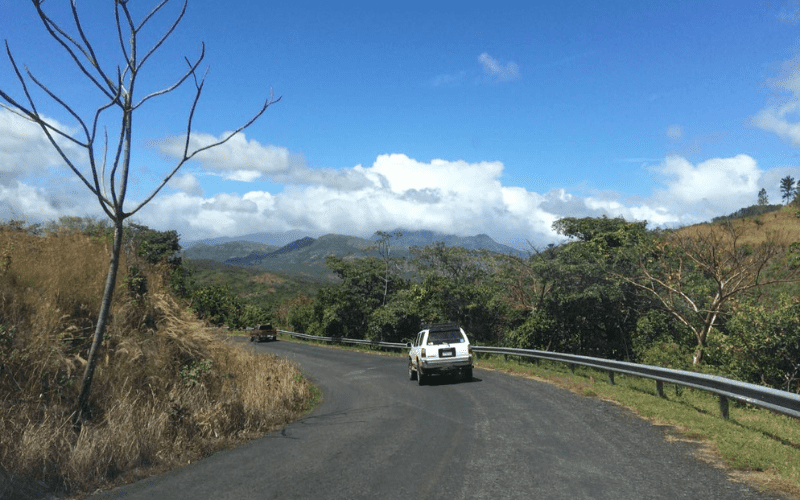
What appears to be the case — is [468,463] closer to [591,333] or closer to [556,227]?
[591,333]

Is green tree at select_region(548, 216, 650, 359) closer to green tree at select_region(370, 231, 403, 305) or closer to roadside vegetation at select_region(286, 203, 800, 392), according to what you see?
roadside vegetation at select_region(286, 203, 800, 392)

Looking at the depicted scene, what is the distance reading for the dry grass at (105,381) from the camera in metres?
7.36

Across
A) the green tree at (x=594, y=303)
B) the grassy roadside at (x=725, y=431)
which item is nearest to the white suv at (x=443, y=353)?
the grassy roadside at (x=725, y=431)

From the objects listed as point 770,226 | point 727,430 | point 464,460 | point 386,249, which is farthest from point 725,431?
point 770,226

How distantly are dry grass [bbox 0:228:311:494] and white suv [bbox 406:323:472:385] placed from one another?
14.9ft

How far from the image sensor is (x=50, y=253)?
11648 millimetres

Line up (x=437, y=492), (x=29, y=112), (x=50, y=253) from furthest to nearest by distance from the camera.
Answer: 1. (x=50, y=253)
2. (x=29, y=112)
3. (x=437, y=492)

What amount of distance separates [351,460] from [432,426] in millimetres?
2649

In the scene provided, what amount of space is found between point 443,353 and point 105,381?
9927 millimetres

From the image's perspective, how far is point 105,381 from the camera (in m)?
9.66

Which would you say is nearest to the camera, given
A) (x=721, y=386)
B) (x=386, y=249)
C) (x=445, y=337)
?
(x=721, y=386)

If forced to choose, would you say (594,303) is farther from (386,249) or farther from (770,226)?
(770,226)

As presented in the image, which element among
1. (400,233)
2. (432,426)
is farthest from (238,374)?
(400,233)

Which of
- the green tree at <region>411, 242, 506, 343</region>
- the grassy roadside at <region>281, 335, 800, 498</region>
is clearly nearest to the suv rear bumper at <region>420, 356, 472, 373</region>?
the grassy roadside at <region>281, 335, 800, 498</region>
